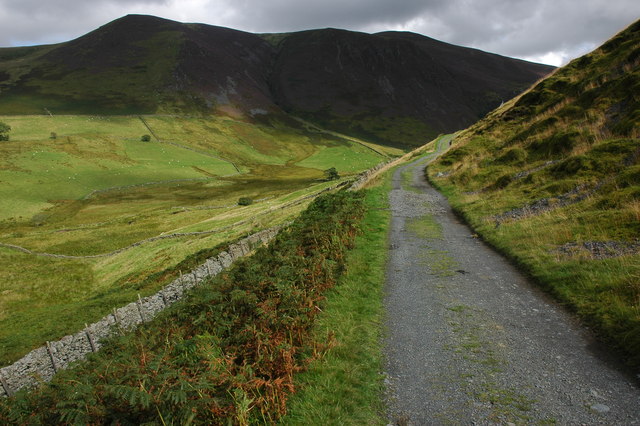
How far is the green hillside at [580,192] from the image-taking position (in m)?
9.61

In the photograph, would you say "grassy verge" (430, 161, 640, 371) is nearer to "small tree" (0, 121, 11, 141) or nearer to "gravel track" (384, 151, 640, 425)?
"gravel track" (384, 151, 640, 425)

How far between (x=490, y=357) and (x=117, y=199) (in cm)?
10639

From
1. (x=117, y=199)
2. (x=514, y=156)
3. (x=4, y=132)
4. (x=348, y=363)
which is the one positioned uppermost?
(x=4, y=132)

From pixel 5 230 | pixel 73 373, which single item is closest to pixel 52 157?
pixel 5 230

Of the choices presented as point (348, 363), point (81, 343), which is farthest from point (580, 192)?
point (81, 343)

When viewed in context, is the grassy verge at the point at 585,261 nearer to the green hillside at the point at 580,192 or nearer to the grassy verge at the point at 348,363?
the green hillside at the point at 580,192

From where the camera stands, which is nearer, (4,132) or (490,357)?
(490,357)

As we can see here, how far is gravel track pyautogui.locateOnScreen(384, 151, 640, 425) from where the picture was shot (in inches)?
254

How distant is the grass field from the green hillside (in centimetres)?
2692

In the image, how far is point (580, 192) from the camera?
17.6 metres

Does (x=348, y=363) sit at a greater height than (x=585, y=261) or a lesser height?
lesser

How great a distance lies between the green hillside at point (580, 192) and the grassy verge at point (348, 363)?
5.52 m

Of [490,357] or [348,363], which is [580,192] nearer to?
[490,357]

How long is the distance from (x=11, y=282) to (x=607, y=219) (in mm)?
58879
